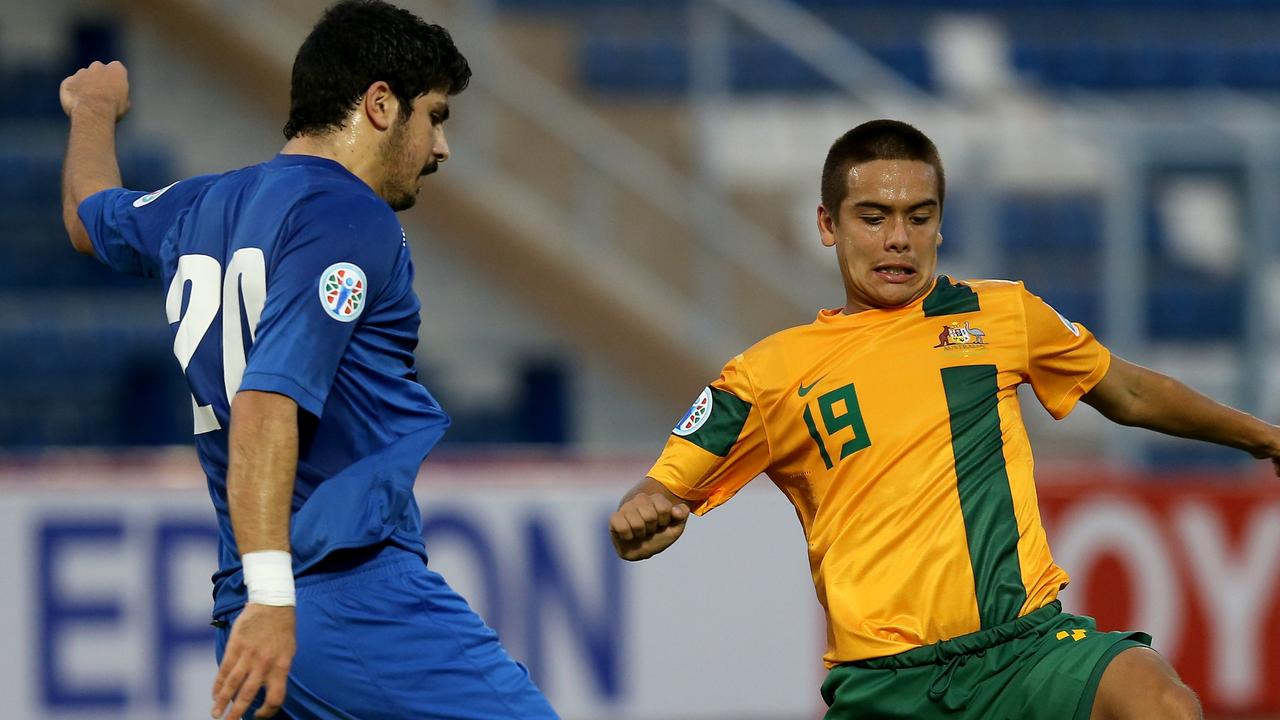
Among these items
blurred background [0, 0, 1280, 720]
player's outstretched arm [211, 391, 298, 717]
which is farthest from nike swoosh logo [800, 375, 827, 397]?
blurred background [0, 0, 1280, 720]

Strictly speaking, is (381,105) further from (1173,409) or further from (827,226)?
(1173,409)

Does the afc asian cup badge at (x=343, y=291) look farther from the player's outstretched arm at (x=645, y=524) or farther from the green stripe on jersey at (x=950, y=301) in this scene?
the green stripe on jersey at (x=950, y=301)

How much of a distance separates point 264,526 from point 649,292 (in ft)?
25.2

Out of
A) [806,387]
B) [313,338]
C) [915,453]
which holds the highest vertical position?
[313,338]

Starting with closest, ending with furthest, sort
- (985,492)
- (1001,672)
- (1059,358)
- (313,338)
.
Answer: (313,338) < (1001,672) < (985,492) < (1059,358)

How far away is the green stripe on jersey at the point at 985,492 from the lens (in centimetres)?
348

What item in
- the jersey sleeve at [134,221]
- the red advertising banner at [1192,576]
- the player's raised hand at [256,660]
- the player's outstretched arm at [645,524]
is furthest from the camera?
the red advertising banner at [1192,576]

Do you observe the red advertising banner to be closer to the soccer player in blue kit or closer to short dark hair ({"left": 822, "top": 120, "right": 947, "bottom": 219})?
short dark hair ({"left": 822, "top": 120, "right": 947, "bottom": 219})

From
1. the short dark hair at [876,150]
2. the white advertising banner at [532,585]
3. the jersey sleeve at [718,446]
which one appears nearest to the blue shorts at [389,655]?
the jersey sleeve at [718,446]

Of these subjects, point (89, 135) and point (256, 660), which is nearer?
point (256, 660)

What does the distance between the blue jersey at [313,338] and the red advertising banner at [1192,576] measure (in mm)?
5144

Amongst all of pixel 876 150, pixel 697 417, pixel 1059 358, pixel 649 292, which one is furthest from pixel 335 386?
pixel 649 292

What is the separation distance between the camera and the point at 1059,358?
3.71 m

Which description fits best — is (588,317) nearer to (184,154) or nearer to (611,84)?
(611,84)
